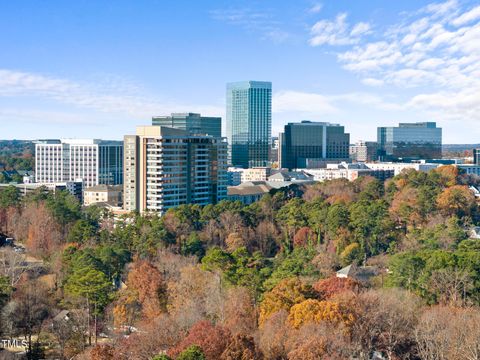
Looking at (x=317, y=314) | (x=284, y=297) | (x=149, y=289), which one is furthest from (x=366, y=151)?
(x=317, y=314)

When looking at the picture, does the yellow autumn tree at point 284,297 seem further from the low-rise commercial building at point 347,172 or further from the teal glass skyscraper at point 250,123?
the teal glass skyscraper at point 250,123

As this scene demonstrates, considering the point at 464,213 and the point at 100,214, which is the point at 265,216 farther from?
the point at 464,213

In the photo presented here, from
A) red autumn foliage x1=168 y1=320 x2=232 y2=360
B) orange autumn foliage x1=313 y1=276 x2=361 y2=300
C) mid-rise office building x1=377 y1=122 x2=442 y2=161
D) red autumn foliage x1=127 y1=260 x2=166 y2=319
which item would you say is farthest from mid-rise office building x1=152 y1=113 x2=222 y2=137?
red autumn foliage x1=168 y1=320 x2=232 y2=360

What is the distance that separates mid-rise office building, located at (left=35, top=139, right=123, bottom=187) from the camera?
88062 millimetres

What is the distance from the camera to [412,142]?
408 feet

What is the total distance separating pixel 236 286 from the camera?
29.4 m

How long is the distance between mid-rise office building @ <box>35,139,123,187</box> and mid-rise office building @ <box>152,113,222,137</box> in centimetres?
709

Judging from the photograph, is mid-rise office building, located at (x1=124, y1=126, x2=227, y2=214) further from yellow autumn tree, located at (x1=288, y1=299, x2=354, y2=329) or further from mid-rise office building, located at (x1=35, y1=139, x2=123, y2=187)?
mid-rise office building, located at (x1=35, y1=139, x2=123, y2=187)

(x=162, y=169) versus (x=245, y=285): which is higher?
(x=162, y=169)

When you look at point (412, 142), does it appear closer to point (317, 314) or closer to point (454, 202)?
point (454, 202)

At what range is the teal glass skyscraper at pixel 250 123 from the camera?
119500mm

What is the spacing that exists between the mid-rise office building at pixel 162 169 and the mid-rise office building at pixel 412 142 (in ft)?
236

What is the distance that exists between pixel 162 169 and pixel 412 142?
80287 mm

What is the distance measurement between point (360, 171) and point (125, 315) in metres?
66.3
